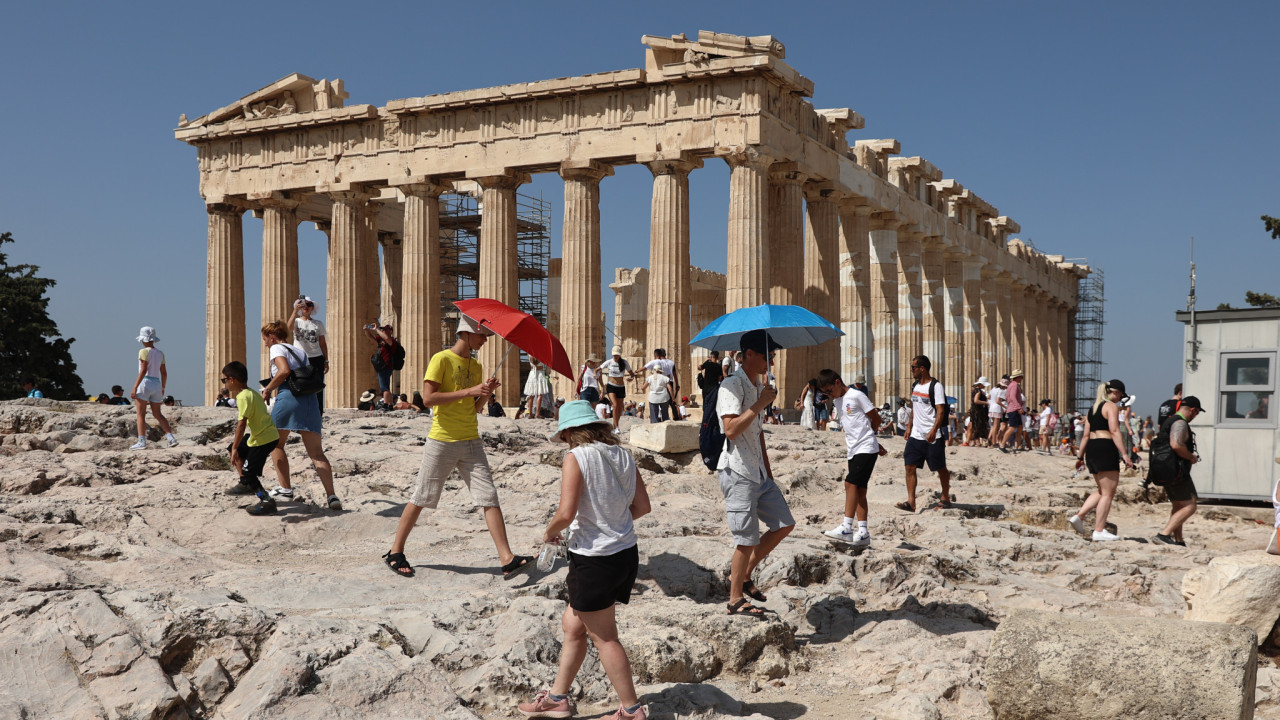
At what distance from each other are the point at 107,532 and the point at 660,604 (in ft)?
14.9

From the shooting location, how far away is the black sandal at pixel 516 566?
8047 mm

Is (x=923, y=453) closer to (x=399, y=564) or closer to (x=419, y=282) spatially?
(x=399, y=564)

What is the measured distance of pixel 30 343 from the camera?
1548 inches

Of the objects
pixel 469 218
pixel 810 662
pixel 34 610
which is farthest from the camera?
pixel 469 218

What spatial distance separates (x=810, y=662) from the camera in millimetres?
7219

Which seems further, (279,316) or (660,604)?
(279,316)

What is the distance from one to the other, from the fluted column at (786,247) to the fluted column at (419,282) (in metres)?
8.85

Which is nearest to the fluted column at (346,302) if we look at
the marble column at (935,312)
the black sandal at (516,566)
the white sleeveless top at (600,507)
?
the marble column at (935,312)

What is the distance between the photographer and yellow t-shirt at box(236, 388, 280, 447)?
957 cm

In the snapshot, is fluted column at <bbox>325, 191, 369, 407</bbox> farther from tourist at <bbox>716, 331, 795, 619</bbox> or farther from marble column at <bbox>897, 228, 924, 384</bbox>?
tourist at <bbox>716, 331, 795, 619</bbox>

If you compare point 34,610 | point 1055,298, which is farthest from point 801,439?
point 1055,298

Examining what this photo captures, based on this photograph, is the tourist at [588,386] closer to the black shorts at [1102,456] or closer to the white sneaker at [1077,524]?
the white sneaker at [1077,524]

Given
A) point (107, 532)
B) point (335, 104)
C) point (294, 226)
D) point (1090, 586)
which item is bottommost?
point (1090, 586)

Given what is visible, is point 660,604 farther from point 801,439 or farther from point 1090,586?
point 801,439
